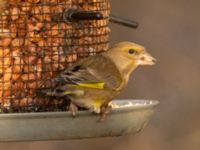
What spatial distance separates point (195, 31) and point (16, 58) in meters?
5.49

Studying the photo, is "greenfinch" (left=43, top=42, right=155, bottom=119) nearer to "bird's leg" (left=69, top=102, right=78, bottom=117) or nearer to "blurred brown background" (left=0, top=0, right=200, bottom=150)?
"bird's leg" (left=69, top=102, right=78, bottom=117)

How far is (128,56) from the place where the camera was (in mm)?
6688

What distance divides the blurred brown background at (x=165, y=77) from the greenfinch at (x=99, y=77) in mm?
4055

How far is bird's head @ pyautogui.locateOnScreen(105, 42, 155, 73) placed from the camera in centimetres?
667

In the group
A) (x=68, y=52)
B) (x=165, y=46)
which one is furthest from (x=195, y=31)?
Result: (x=68, y=52)

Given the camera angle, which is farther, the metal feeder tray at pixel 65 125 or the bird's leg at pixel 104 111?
the bird's leg at pixel 104 111

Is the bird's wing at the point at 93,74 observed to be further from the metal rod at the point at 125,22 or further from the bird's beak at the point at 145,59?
the metal rod at the point at 125,22

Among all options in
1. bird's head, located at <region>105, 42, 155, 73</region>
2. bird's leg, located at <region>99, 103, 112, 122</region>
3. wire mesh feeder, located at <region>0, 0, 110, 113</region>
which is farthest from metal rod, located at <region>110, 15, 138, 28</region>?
bird's leg, located at <region>99, 103, 112, 122</region>

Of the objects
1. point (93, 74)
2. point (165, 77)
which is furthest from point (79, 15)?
point (165, 77)

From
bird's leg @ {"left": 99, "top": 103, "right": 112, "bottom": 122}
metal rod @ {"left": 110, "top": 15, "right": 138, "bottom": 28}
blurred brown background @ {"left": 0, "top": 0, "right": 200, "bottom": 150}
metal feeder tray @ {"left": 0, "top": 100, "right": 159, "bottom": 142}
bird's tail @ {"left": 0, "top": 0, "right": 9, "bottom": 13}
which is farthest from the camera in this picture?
blurred brown background @ {"left": 0, "top": 0, "right": 200, "bottom": 150}

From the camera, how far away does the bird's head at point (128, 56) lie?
667cm

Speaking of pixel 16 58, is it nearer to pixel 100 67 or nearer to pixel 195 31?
pixel 100 67

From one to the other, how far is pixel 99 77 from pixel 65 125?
0.40 metres

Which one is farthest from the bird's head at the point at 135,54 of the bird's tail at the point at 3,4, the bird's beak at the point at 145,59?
the bird's tail at the point at 3,4
